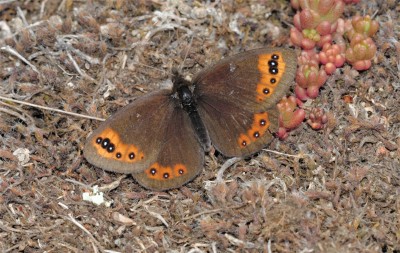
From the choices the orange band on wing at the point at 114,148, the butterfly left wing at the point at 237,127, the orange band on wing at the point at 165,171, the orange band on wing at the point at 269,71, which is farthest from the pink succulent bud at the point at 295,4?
the orange band on wing at the point at 114,148

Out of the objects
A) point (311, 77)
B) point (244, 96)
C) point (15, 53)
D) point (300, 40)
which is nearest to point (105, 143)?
point (244, 96)

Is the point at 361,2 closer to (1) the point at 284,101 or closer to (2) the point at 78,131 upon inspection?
(1) the point at 284,101

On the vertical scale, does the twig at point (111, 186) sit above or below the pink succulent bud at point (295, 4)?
below

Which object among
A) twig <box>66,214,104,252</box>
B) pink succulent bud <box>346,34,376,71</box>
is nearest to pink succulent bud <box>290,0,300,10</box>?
pink succulent bud <box>346,34,376,71</box>

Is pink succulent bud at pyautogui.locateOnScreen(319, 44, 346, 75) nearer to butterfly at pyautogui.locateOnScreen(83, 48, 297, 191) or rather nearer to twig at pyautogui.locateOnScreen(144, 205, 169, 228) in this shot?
butterfly at pyautogui.locateOnScreen(83, 48, 297, 191)

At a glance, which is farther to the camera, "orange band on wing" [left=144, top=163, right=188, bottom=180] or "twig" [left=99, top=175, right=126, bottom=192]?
"twig" [left=99, top=175, right=126, bottom=192]

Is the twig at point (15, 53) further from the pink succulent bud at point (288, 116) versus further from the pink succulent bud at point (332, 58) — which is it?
the pink succulent bud at point (332, 58)

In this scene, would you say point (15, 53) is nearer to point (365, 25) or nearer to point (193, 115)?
point (193, 115)

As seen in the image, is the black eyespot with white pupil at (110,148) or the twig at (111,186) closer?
the black eyespot with white pupil at (110,148)

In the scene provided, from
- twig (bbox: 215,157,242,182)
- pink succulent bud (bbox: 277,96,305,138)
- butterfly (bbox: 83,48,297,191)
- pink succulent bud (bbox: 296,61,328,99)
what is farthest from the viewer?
pink succulent bud (bbox: 296,61,328,99)
